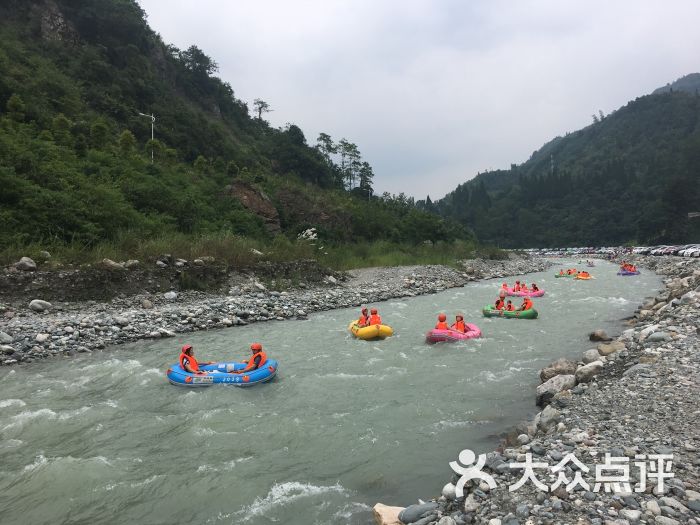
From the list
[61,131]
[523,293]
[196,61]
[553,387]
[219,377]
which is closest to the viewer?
[553,387]

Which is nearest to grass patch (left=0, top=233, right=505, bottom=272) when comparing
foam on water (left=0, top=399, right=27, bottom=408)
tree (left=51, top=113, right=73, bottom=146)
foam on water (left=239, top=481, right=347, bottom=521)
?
foam on water (left=0, top=399, right=27, bottom=408)

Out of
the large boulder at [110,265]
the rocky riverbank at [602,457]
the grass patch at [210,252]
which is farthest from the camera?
the large boulder at [110,265]

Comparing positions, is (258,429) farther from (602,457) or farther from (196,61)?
(196,61)

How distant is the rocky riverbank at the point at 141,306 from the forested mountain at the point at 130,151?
295cm

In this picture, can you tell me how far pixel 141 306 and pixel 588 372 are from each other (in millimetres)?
13950

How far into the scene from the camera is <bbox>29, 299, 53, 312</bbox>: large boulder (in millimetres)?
13258

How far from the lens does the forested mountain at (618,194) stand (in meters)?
71.7

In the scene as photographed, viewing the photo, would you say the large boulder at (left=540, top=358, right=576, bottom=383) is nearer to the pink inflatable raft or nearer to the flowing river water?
the flowing river water

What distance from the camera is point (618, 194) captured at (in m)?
99.9

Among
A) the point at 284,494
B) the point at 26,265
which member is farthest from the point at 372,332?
the point at 26,265

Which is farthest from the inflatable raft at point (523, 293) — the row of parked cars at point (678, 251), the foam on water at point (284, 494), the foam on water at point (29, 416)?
the row of parked cars at point (678, 251)

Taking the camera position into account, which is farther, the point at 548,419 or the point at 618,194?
the point at 618,194

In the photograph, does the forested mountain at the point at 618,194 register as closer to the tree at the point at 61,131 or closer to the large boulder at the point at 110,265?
the large boulder at the point at 110,265

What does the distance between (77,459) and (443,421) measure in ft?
17.8
